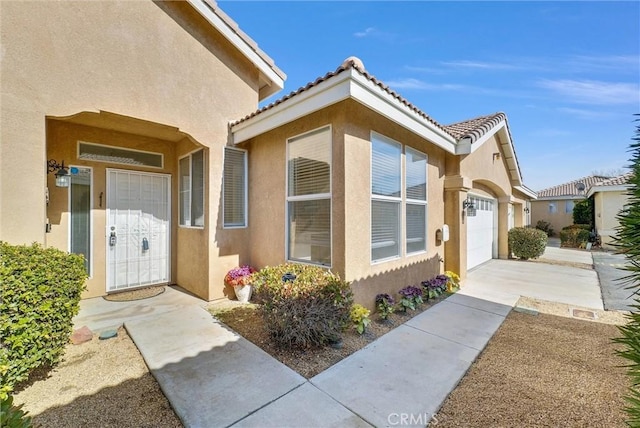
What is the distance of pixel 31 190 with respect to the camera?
493cm

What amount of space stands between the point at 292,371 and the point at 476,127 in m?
9.87

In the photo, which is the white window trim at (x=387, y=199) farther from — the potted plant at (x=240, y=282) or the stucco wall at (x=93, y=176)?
the stucco wall at (x=93, y=176)

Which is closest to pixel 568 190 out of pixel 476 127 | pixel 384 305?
pixel 476 127

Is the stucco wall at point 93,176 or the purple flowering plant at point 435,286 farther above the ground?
the stucco wall at point 93,176

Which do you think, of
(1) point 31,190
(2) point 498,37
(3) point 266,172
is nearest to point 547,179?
(2) point 498,37

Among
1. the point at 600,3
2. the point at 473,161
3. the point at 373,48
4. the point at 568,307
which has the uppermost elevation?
the point at 373,48

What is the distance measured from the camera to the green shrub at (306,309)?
15.1 feet

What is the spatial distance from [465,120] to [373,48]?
17.7ft

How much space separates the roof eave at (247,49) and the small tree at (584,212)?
2879cm

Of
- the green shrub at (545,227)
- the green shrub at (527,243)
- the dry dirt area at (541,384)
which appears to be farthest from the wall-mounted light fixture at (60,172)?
the green shrub at (545,227)

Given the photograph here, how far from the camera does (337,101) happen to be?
5078 millimetres

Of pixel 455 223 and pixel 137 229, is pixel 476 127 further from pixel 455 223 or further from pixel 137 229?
pixel 137 229

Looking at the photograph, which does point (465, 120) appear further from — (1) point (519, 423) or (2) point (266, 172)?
(1) point (519, 423)

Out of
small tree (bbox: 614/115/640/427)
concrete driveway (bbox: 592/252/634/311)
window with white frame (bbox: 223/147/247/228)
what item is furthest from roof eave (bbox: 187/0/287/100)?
concrete driveway (bbox: 592/252/634/311)
